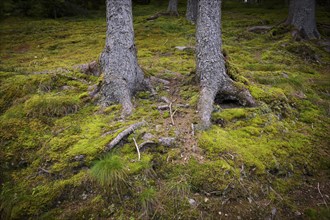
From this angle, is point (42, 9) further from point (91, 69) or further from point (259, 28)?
point (259, 28)

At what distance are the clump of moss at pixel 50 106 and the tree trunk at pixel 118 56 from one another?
2.18ft

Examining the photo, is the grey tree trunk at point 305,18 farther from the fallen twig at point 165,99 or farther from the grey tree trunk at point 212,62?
the fallen twig at point 165,99

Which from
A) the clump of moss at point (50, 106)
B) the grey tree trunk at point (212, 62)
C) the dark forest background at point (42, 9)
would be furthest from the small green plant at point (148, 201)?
the dark forest background at point (42, 9)

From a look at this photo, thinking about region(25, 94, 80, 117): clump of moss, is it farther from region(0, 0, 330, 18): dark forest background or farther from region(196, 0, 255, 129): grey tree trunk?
region(0, 0, 330, 18): dark forest background

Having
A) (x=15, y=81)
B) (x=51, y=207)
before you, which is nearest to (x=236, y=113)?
(x=51, y=207)

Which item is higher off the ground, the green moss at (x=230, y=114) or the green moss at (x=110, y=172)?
the green moss at (x=230, y=114)

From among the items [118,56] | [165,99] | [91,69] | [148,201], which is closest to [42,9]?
[91,69]

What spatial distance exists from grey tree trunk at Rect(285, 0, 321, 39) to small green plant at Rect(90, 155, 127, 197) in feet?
35.2

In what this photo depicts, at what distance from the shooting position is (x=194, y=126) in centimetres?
429

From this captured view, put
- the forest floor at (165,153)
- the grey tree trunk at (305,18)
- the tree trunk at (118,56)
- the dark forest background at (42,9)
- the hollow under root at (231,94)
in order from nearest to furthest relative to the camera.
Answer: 1. the forest floor at (165,153)
2. the hollow under root at (231,94)
3. the tree trunk at (118,56)
4. the grey tree trunk at (305,18)
5. the dark forest background at (42,9)

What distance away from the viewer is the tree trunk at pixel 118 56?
495 cm

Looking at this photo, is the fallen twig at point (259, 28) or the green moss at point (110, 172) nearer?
the green moss at point (110, 172)

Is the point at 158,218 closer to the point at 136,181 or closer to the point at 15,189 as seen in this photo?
the point at 136,181

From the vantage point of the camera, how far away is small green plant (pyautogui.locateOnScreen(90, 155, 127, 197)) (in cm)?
331
